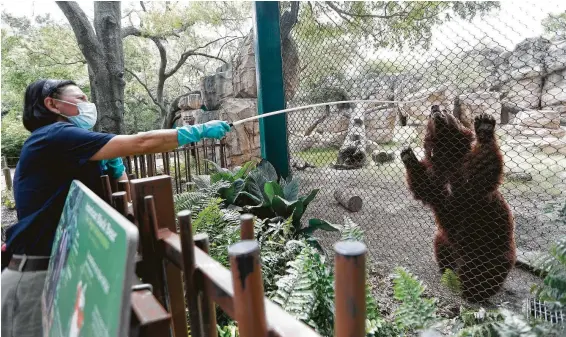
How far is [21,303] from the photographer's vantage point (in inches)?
66.1

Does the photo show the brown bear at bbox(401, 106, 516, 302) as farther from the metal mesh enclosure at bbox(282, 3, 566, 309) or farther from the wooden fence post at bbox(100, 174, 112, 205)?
the wooden fence post at bbox(100, 174, 112, 205)

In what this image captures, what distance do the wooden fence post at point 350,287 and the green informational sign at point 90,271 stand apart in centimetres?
38

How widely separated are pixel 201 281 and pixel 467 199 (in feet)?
8.87

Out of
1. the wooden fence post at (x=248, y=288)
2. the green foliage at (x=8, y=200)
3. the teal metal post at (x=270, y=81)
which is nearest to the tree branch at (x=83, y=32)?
the teal metal post at (x=270, y=81)

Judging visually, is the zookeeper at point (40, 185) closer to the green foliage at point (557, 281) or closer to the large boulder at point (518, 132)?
the green foliage at point (557, 281)

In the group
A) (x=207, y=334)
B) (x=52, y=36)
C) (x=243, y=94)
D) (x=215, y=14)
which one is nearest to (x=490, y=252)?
(x=207, y=334)

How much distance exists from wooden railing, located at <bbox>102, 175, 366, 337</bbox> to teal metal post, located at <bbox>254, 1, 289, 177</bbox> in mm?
2644

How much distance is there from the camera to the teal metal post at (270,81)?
373 cm

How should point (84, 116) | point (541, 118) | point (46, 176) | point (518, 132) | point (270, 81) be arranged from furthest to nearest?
1. point (541, 118)
2. point (518, 132)
3. point (270, 81)
4. point (84, 116)
5. point (46, 176)

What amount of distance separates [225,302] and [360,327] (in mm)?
342

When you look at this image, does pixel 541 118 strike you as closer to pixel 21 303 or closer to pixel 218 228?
pixel 218 228

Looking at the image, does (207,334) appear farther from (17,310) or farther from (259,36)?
(259,36)

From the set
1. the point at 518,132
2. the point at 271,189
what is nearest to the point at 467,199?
the point at 271,189

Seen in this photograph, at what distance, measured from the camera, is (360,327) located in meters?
0.65
